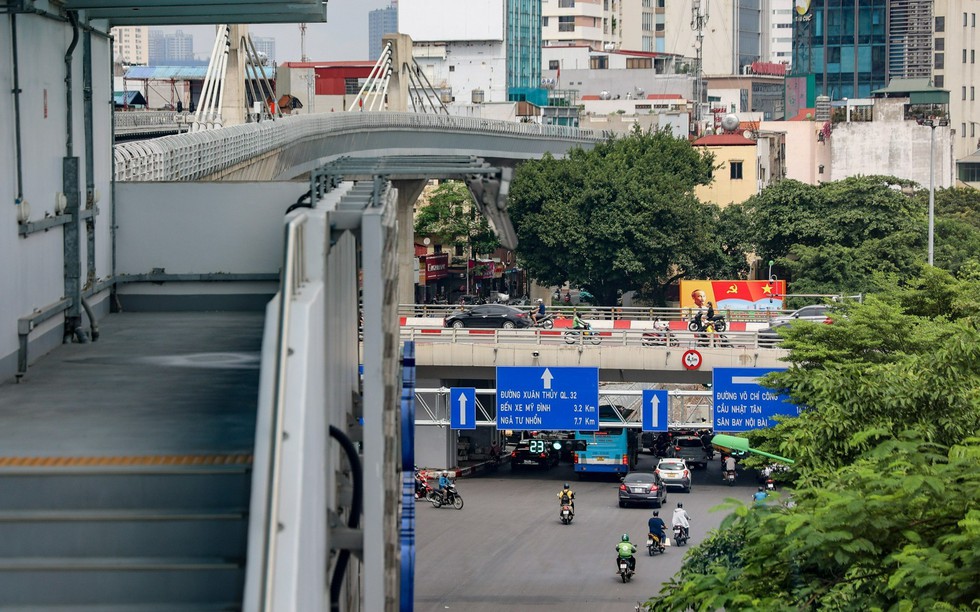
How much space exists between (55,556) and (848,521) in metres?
6.94

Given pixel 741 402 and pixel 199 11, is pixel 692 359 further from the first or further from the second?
pixel 199 11

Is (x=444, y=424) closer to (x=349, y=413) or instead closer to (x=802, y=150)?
(x=349, y=413)

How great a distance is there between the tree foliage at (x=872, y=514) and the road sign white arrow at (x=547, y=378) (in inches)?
664

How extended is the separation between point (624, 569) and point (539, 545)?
4.57 m

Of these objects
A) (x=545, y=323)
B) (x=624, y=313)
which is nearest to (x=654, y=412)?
(x=545, y=323)

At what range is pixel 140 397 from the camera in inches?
356

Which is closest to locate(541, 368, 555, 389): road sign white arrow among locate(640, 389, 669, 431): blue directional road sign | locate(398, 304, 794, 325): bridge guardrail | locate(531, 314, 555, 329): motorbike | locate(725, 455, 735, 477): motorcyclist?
locate(640, 389, 669, 431): blue directional road sign

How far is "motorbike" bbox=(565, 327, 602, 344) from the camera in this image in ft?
143

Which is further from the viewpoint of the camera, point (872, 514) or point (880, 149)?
point (880, 149)

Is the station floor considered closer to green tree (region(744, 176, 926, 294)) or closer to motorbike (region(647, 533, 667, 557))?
motorbike (region(647, 533, 667, 557))

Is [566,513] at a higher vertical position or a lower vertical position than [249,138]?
lower

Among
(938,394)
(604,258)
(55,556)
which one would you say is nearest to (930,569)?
(55,556)

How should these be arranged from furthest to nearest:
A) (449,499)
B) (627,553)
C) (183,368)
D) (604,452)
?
(604,452)
(449,499)
(627,553)
(183,368)

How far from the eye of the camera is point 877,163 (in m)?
99.2
